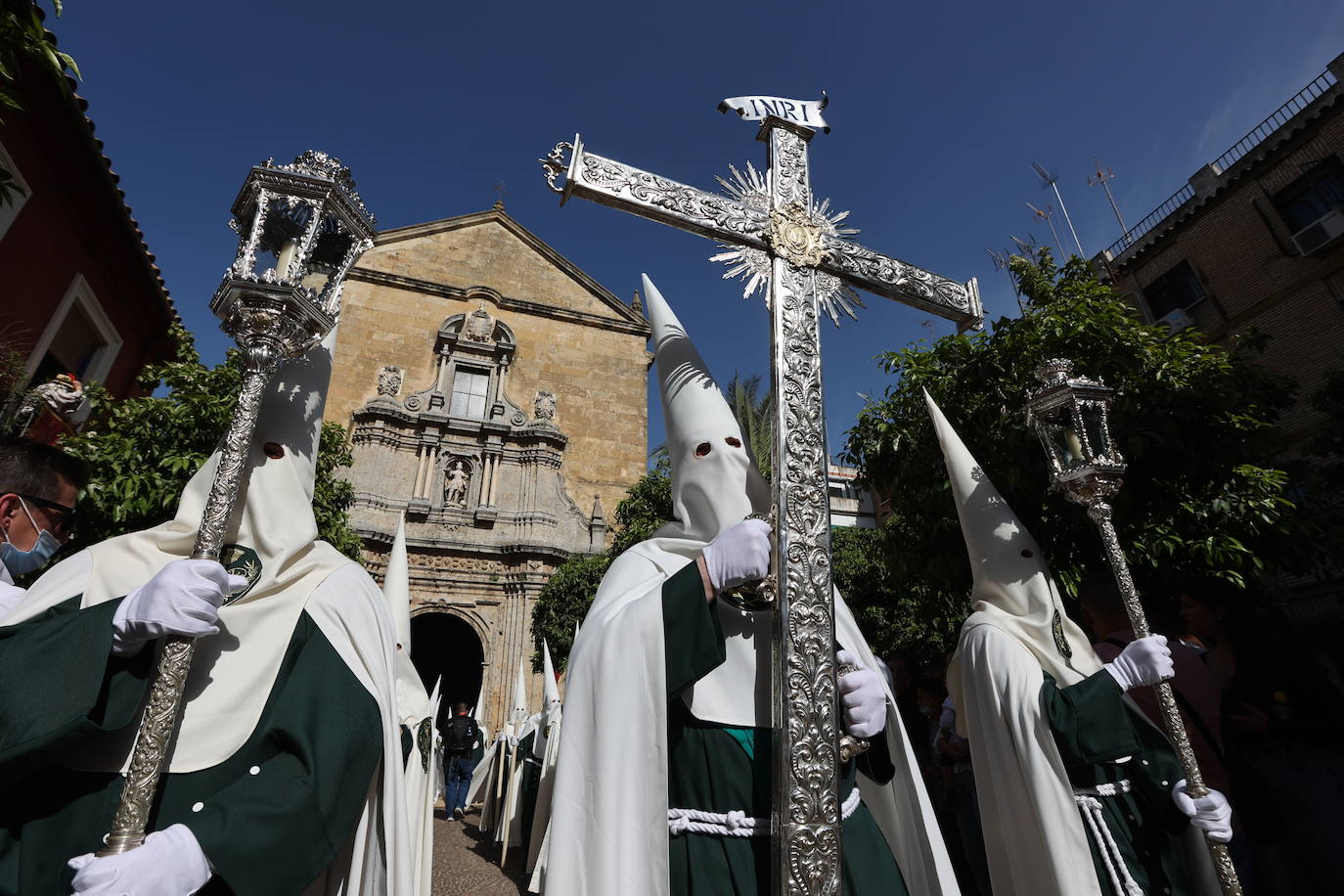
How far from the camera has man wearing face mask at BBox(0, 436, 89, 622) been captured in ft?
7.84

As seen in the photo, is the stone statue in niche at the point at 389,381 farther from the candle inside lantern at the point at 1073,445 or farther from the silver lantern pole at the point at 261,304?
the candle inside lantern at the point at 1073,445

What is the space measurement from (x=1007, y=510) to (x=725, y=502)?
1.82m

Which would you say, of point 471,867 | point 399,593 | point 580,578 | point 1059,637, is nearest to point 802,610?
point 1059,637

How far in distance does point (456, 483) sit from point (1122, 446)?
49.3 feet

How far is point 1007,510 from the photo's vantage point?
3420 mm

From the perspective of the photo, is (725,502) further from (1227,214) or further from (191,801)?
(1227,214)

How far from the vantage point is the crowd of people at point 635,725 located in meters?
1.65

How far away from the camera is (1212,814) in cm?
250

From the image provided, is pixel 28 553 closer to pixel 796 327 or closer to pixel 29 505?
pixel 29 505

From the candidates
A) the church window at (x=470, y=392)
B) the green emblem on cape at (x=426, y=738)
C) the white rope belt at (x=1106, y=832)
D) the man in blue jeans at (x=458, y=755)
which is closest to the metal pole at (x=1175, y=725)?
the white rope belt at (x=1106, y=832)

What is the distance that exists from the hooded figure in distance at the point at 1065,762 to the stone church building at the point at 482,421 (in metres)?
13.2

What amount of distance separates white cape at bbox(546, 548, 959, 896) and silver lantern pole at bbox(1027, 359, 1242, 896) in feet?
4.14

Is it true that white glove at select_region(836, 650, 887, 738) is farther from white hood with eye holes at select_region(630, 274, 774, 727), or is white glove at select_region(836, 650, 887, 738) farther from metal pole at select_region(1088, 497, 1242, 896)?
metal pole at select_region(1088, 497, 1242, 896)

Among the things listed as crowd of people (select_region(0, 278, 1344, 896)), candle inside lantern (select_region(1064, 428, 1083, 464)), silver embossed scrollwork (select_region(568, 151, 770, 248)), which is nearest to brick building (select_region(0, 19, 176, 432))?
crowd of people (select_region(0, 278, 1344, 896))
